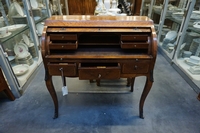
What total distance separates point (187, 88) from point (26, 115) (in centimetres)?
201

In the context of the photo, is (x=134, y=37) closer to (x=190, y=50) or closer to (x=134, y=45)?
(x=134, y=45)

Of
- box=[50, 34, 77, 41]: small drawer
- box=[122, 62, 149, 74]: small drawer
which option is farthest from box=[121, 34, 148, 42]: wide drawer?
box=[50, 34, 77, 41]: small drawer

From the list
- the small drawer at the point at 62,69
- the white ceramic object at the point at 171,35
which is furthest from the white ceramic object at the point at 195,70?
the small drawer at the point at 62,69

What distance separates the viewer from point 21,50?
1974 millimetres

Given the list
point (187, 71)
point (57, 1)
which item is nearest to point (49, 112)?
point (187, 71)

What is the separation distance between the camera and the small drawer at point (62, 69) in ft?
3.17

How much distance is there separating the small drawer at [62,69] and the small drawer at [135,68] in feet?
1.28

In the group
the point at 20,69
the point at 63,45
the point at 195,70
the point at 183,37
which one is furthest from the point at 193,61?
the point at 20,69

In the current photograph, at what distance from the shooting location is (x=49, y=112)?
55.3 inches

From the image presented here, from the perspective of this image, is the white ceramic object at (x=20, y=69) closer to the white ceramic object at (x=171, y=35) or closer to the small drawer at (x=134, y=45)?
the small drawer at (x=134, y=45)

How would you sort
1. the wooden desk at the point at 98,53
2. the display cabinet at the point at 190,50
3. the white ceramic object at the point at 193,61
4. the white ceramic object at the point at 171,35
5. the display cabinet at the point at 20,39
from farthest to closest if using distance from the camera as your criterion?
the white ceramic object at the point at 171,35
the white ceramic object at the point at 193,61
the display cabinet at the point at 190,50
the display cabinet at the point at 20,39
the wooden desk at the point at 98,53

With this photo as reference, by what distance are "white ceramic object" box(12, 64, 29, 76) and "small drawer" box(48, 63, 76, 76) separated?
1.03m

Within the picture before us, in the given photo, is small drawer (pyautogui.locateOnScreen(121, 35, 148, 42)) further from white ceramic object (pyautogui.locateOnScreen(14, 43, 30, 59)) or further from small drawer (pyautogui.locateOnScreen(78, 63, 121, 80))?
white ceramic object (pyautogui.locateOnScreen(14, 43, 30, 59))

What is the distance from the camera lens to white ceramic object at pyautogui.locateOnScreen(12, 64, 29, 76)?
1770 millimetres
